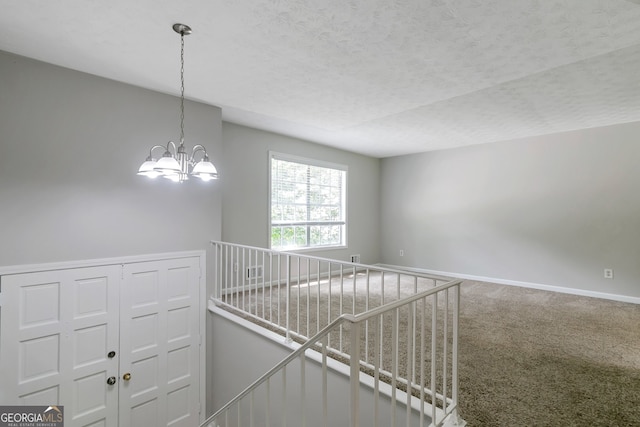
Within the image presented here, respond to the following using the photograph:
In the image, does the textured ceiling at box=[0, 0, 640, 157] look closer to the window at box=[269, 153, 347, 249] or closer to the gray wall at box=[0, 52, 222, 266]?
the gray wall at box=[0, 52, 222, 266]

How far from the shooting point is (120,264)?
3.13 metres

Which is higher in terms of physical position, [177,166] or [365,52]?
[365,52]

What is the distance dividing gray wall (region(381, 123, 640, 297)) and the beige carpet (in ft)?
2.32

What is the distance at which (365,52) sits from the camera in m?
2.43

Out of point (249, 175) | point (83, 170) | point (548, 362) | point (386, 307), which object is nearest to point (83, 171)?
point (83, 170)

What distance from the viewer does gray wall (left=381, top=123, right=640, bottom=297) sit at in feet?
13.7

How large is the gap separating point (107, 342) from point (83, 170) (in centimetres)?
174

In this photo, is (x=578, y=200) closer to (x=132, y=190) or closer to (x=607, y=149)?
(x=607, y=149)

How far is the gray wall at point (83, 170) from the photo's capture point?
2.62 m

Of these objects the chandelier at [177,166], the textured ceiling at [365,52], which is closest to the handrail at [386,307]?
the chandelier at [177,166]

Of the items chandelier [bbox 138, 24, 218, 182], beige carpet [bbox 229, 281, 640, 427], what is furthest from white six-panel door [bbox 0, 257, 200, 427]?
chandelier [bbox 138, 24, 218, 182]

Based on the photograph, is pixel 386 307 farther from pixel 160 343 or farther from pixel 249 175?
pixel 249 175

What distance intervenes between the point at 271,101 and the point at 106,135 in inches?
68.6

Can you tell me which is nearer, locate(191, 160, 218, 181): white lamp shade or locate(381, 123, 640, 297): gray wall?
locate(191, 160, 218, 181): white lamp shade
